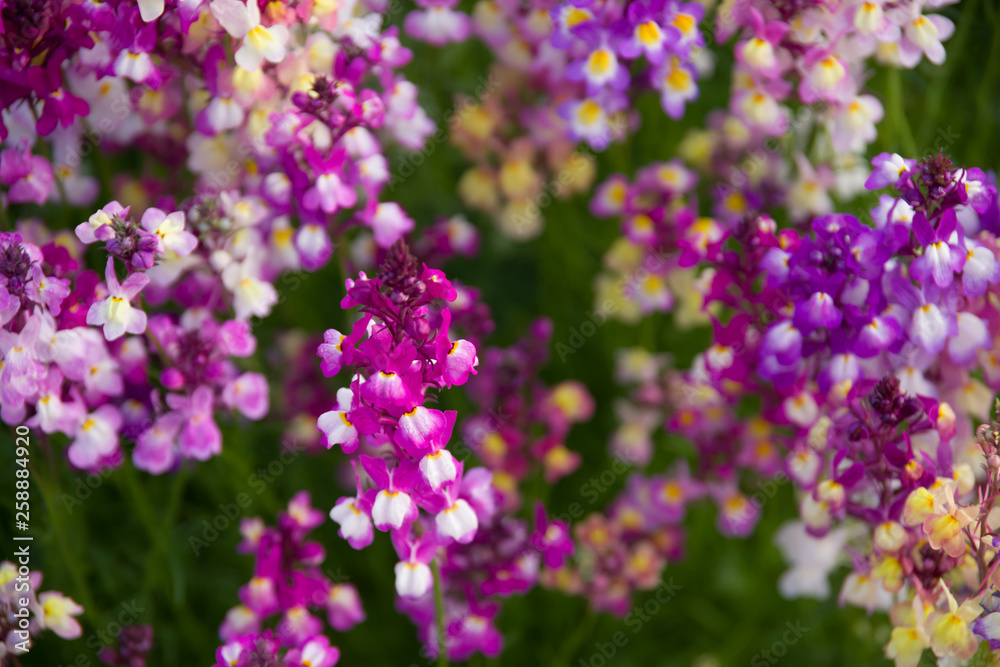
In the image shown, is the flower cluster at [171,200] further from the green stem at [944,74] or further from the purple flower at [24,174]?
the green stem at [944,74]

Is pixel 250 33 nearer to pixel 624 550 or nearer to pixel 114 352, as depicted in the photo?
pixel 114 352

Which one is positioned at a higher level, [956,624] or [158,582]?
[956,624]

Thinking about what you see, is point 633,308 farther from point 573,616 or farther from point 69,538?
point 69,538

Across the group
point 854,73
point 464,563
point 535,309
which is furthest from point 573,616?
point 854,73

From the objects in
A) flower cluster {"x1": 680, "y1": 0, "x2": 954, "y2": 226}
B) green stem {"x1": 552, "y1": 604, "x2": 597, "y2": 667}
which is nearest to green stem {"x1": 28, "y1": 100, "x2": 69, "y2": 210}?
flower cluster {"x1": 680, "y1": 0, "x2": 954, "y2": 226}

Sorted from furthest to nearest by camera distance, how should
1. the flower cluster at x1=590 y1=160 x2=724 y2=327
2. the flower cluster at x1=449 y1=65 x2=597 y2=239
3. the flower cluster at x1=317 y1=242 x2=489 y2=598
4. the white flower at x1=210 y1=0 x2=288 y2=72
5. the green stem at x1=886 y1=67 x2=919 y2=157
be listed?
the flower cluster at x1=449 y1=65 x2=597 y2=239, the flower cluster at x1=590 y1=160 x2=724 y2=327, the green stem at x1=886 y1=67 x2=919 y2=157, the white flower at x1=210 y1=0 x2=288 y2=72, the flower cluster at x1=317 y1=242 x2=489 y2=598

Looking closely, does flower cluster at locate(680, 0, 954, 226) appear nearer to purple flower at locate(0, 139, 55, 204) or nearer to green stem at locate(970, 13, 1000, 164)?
green stem at locate(970, 13, 1000, 164)

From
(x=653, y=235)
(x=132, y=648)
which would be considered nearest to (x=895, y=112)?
(x=653, y=235)

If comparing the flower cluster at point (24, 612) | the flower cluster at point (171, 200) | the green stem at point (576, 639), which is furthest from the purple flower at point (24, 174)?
the green stem at point (576, 639)
